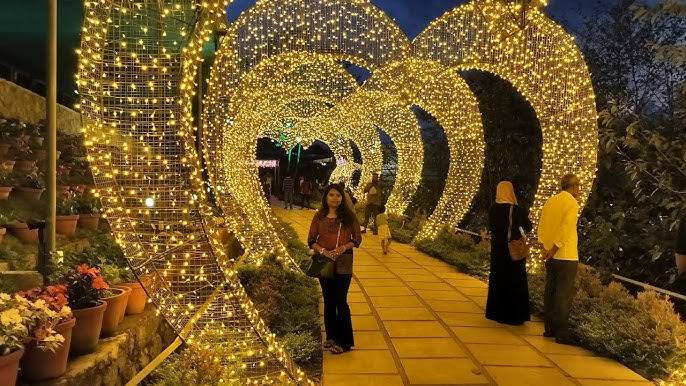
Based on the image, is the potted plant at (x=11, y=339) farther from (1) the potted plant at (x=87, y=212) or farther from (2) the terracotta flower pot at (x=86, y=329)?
(1) the potted plant at (x=87, y=212)

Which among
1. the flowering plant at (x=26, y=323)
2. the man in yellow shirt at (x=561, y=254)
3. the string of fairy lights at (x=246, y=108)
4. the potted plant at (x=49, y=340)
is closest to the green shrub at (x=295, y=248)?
the string of fairy lights at (x=246, y=108)

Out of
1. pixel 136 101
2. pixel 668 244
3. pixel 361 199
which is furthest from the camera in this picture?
pixel 361 199

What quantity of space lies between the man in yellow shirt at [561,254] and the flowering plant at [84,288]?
12.6 feet

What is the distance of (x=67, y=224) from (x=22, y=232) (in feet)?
2.98

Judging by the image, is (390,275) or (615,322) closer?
(615,322)

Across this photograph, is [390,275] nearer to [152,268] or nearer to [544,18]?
[544,18]

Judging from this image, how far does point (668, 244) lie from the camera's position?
7.45m

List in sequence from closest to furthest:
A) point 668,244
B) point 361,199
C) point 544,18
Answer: point 668,244
point 544,18
point 361,199

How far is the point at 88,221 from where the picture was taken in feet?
24.6

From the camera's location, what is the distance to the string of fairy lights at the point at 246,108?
3.76 meters

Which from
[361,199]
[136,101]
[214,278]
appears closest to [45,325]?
[214,278]

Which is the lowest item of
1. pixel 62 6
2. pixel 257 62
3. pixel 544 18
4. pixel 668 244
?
pixel 668 244

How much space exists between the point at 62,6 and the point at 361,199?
1283cm

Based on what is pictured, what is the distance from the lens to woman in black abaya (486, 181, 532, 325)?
6.21m
